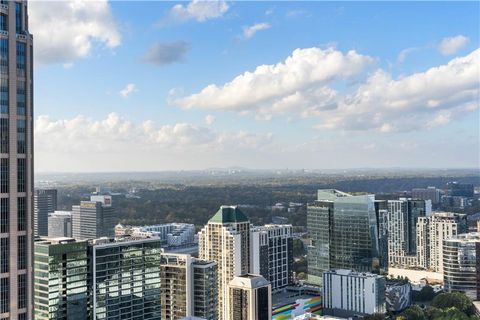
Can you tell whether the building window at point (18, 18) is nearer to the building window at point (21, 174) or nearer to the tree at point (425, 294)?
the building window at point (21, 174)

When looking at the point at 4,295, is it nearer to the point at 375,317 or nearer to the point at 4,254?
the point at 4,254

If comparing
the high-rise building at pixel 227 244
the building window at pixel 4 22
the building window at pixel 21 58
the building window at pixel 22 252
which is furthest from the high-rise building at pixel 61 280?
the high-rise building at pixel 227 244

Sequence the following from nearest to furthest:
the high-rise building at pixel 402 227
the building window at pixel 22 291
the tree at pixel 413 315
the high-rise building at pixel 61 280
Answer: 1. the building window at pixel 22 291
2. the high-rise building at pixel 61 280
3. the tree at pixel 413 315
4. the high-rise building at pixel 402 227

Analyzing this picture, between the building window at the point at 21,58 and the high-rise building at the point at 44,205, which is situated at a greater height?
the building window at the point at 21,58

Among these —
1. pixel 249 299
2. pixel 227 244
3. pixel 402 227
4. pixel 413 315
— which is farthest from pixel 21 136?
pixel 402 227

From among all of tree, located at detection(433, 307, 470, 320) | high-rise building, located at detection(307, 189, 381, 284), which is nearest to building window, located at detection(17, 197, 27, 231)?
tree, located at detection(433, 307, 470, 320)

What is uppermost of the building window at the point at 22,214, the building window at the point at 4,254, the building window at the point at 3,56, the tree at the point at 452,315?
the building window at the point at 3,56

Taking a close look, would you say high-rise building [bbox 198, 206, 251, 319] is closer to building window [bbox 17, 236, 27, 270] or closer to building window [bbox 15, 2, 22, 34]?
building window [bbox 17, 236, 27, 270]
